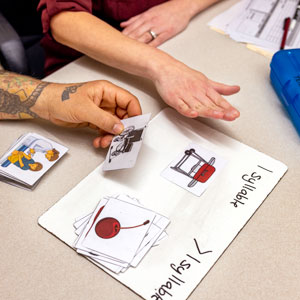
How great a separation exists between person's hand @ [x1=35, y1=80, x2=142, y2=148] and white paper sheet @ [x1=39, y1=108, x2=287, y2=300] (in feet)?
0.29

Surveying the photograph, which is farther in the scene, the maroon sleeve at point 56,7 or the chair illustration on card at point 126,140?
the maroon sleeve at point 56,7

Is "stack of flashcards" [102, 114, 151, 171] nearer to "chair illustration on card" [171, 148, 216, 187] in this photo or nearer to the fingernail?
the fingernail

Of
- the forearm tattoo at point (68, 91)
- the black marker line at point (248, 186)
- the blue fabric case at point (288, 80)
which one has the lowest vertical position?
the forearm tattoo at point (68, 91)

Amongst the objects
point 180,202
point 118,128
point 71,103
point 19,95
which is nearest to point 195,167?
point 180,202

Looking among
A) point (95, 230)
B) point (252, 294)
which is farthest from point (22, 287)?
point (252, 294)

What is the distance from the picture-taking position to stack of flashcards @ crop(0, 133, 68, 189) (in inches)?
34.6

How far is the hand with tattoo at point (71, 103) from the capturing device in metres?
0.94

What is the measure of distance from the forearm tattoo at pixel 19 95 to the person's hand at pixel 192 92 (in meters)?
0.34

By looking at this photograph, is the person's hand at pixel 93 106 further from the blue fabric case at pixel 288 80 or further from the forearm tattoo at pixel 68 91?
the blue fabric case at pixel 288 80

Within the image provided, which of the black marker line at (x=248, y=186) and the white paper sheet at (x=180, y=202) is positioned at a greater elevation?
the black marker line at (x=248, y=186)

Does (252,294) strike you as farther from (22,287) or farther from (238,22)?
(238,22)

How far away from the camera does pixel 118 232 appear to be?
78cm

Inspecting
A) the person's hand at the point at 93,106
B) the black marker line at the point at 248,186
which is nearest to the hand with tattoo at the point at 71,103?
the person's hand at the point at 93,106

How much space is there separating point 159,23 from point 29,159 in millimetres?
689
